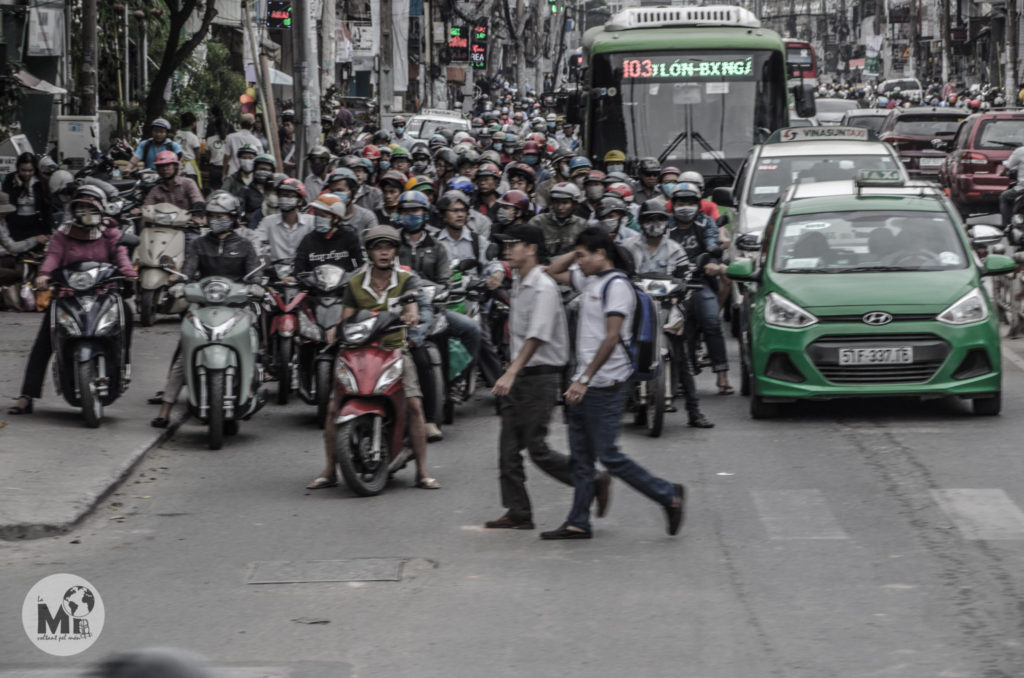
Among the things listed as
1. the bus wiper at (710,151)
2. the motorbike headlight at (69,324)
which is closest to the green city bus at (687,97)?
the bus wiper at (710,151)

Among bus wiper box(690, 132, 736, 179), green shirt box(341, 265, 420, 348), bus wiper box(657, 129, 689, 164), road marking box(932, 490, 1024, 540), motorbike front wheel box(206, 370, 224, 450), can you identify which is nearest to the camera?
road marking box(932, 490, 1024, 540)

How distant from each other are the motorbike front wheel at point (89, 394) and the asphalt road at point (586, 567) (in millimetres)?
596

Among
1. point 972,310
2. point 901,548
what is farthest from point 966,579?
point 972,310

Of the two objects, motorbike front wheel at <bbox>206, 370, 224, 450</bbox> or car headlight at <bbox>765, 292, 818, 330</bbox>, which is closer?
motorbike front wheel at <bbox>206, 370, 224, 450</bbox>

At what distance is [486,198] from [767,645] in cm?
990

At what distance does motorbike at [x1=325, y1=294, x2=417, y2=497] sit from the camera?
32.8 feet

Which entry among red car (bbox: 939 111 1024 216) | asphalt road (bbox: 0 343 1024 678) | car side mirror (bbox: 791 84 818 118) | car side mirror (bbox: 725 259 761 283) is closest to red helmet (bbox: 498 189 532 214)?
car side mirror (bbox: 725 259 761 283)

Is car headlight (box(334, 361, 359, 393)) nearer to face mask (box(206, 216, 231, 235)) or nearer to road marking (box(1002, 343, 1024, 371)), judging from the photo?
face mask (box(206, 216, 231, 235))

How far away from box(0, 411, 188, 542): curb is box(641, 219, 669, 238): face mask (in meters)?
4.01

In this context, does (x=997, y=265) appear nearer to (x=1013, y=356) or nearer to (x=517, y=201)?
(x=1013, y=356)

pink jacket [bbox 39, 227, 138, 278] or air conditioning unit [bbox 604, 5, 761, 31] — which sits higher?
air conditioning unit [bbox 604, 5, 761, 31]

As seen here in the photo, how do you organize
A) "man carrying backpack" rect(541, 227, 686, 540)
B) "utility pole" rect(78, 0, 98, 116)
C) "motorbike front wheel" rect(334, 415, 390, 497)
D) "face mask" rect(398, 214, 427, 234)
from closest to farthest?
1. "man carrying backpack" rect(541, 227, 686, 540)
2. "motorbike front wheel" rect(334, 415, 390, 497)
3. "face mask" rect(398, 214, 427, 234)
4. "utility pole" rect(78, 0, 98, 116)

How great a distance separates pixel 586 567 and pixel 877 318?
4684 millimetres

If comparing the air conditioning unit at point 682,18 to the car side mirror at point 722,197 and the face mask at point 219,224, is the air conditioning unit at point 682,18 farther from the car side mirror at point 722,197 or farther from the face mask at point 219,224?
the face mask at point 219,224
